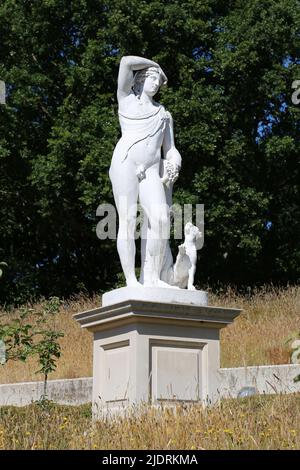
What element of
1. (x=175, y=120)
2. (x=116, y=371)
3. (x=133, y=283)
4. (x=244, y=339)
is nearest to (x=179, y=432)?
(x=116, y=371)

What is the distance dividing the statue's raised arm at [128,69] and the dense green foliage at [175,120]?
1011 centimetres

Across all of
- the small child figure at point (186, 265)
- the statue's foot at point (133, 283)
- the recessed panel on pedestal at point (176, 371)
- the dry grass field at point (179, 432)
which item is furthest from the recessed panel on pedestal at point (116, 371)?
the dry grass field at point (179, 432)

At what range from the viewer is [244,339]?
526 inches

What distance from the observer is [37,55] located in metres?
22.5

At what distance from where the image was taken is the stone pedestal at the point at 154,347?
314 inches

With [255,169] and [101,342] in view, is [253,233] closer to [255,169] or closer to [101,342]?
[255,169]

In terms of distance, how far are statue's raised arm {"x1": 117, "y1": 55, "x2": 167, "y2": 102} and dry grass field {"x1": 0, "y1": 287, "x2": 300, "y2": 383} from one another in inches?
178

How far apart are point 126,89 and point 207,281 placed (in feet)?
40.3

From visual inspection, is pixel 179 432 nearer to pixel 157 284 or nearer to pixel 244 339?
pixel 157 284

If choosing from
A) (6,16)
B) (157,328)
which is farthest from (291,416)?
(6,16)

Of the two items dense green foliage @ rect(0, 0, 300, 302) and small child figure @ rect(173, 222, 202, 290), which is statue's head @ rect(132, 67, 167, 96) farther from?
dense green foliage @ rect(0, 0, 300, 302)

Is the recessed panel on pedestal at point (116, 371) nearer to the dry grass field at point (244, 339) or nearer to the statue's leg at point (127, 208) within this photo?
the statue's leg at point (127, 208)

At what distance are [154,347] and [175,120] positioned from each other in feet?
39.8

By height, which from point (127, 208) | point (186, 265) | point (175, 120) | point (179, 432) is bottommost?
Answer: point (179, 432)
